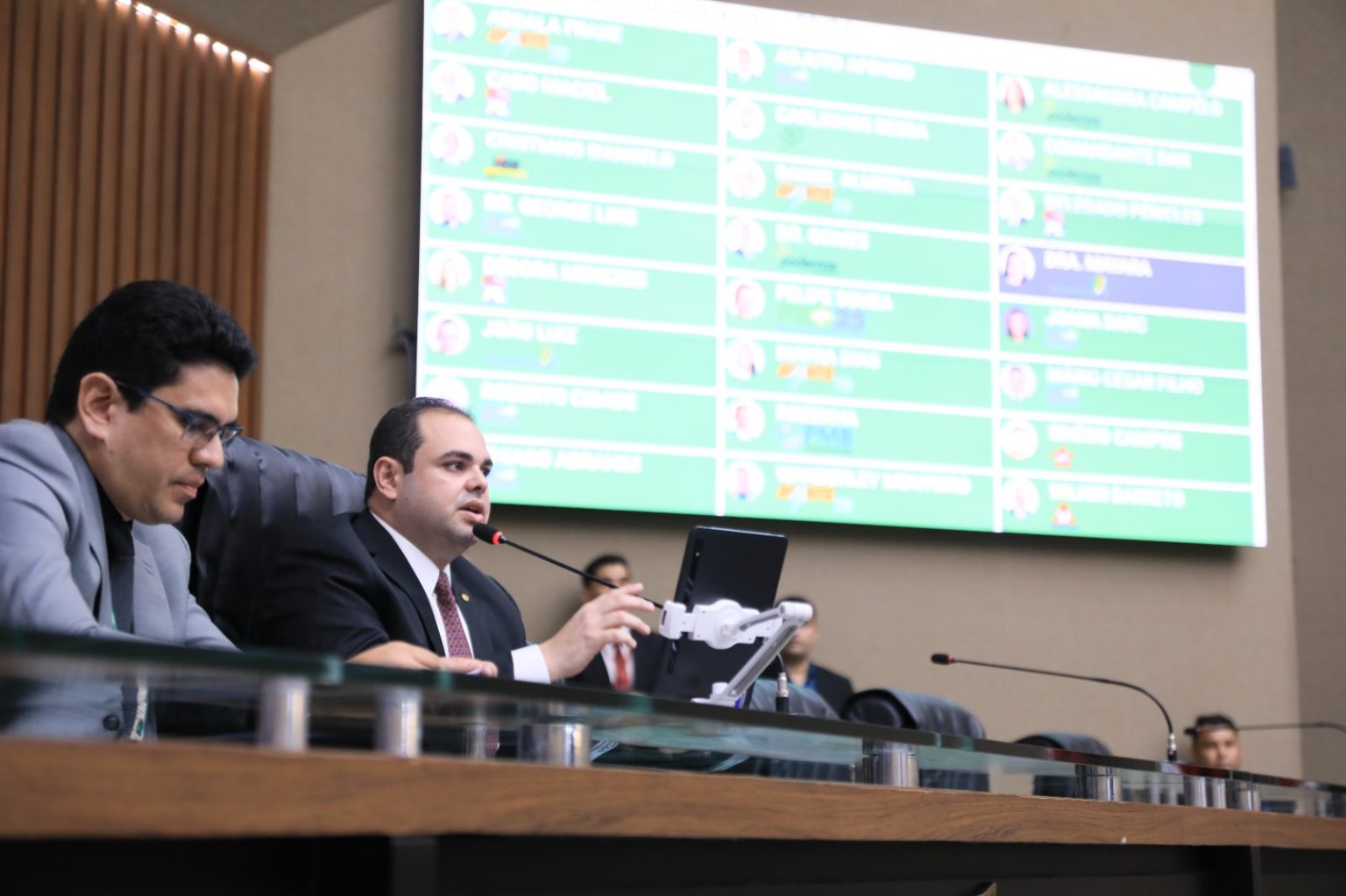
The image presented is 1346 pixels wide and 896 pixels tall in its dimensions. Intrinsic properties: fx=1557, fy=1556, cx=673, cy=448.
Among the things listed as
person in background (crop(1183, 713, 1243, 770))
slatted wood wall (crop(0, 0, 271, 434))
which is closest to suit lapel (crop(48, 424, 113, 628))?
slatted wood wall (crop(0, 0, 271, 434))

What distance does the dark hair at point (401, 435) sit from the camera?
2.54 metres

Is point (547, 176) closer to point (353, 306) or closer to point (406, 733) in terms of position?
point (353, 306)

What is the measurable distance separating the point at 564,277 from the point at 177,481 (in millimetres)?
3084

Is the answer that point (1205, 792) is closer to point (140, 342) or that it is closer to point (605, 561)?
point (140, 342)

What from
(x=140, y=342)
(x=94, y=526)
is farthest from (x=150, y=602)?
(x=140, y=342)

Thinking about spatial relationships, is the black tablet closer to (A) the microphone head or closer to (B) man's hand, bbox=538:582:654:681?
(B) man's hand, bbox=538:582:654:681

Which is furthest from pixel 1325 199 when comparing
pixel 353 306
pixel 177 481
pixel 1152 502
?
pixel 177 481

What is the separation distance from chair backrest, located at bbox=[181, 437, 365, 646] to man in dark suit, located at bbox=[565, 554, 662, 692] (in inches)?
76.2

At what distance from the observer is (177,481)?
1794 mm

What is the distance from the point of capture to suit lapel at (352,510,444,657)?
2393mm

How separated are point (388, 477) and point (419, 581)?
0.61 feet

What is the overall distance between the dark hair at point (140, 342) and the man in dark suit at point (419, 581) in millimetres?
504

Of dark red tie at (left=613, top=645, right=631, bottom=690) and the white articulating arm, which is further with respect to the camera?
dark red tie at (left=613, top=645, right=631, bottom=690)

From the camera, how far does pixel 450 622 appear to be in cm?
252
